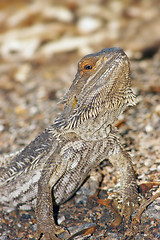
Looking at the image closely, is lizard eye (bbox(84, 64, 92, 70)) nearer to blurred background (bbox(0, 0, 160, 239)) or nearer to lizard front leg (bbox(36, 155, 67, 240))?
lizard front leg (bbox(36, 155, 67, 240))

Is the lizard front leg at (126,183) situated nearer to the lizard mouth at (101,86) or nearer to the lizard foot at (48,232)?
the lizard mouth at (101,86)

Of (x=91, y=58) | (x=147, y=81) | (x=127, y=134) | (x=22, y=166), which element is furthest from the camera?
(x=147, y=81)

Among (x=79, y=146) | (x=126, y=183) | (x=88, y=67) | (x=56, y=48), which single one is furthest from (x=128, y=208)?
(x=56, y=48)

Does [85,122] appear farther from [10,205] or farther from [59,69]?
[59,69]

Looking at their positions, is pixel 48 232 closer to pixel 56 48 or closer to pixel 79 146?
pixel 79 146


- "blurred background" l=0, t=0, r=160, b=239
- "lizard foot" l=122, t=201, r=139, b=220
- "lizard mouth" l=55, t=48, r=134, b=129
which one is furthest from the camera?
"blurred background" l=0, t=0, r=160, b=239

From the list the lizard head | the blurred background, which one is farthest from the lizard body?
the blurred background

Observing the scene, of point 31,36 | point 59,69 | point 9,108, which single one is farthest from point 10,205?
point 31,36
